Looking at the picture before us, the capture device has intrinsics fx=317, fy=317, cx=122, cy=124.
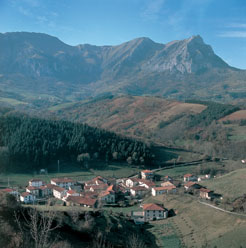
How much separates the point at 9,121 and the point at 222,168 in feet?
167

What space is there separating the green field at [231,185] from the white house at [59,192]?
23.2 m

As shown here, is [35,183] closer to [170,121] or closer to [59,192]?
[59,192]

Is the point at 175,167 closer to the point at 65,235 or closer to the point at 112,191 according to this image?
the point at 112,191

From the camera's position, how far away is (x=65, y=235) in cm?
2397

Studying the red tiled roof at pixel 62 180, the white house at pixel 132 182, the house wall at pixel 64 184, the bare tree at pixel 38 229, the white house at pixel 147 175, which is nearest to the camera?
the bare tree at pixel 38 229

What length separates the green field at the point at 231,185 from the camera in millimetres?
44406

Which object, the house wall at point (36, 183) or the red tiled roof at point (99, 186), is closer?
the red tiled roof at point (99, 186)

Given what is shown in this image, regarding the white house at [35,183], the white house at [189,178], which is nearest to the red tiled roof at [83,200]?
→ the white house at [35,183]

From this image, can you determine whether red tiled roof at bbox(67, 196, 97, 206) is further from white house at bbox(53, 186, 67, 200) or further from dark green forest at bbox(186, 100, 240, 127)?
dark green forest at bbox(186, 100, 240, 127)

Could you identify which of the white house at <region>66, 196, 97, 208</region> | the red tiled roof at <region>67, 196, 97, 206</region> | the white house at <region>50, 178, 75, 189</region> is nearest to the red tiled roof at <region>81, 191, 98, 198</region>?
the red tiled roof at <region>67, 196, 97, 206</region>

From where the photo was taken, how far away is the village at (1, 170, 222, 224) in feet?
134

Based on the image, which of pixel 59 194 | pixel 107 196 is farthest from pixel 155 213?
pixel 59 194

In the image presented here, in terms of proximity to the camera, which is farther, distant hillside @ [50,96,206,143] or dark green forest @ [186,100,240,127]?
distant hillside @ [50,96,206,143]

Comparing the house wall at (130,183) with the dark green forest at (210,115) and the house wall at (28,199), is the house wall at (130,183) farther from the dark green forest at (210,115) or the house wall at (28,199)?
the dark green forest at (210,115)
